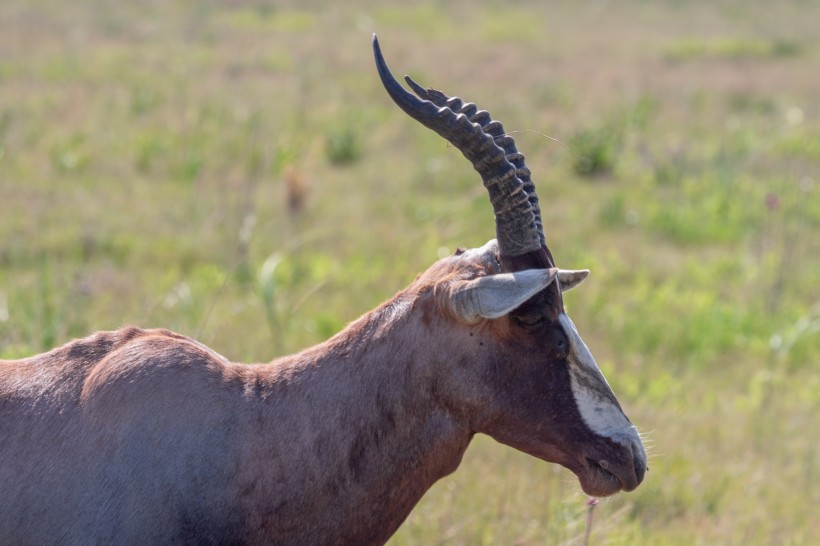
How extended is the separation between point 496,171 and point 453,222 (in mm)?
9422

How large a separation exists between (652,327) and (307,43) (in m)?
18.4

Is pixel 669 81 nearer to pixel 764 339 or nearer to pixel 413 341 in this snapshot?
pixel 764 339

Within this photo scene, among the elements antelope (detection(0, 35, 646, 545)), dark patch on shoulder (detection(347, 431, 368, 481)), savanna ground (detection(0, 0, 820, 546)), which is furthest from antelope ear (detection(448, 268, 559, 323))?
savanna ground (detection(0, 0, 820, 546))

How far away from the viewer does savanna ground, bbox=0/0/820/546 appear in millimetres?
7953

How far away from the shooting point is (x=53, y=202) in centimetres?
1353

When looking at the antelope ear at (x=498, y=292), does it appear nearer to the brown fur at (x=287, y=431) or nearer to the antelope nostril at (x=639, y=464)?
the brown fur at (x=287, y=431)

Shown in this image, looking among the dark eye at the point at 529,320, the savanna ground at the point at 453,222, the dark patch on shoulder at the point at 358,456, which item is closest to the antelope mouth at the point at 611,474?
the dark eye at the point at 529,320

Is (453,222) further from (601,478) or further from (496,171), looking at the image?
(601,478)

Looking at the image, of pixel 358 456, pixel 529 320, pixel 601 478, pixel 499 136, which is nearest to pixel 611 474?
pixel 601 478

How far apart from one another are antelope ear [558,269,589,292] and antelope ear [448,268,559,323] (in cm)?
22

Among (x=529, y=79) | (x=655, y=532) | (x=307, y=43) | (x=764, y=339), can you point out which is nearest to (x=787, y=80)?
(x=529, y=79)

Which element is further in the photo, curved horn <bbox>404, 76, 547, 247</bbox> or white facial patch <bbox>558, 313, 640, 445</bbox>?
curved horn <bbox>404, 76, 547, 247</bbox>

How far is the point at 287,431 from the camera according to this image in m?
4.41

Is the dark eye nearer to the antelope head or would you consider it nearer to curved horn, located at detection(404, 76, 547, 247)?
the antelope head
